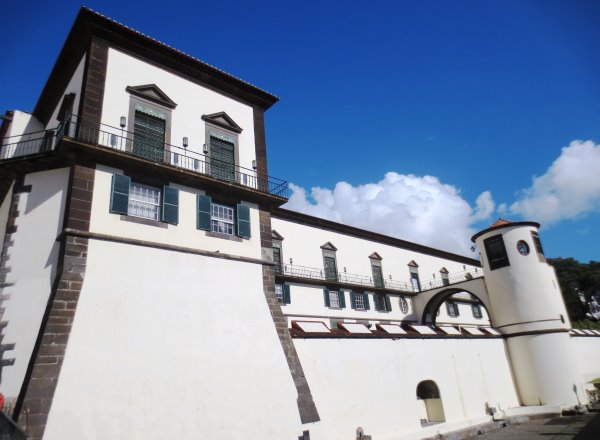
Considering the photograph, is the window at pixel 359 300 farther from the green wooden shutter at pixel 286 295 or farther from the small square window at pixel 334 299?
the green wooden shutter at pixel 286 295

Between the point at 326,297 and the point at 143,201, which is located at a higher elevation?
the point at 143,201

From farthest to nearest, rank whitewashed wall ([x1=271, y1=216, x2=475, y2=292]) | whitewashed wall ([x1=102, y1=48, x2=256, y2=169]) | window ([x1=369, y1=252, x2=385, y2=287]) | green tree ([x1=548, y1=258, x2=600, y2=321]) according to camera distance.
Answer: green tree ([x1=548, y1=258, x2=600, y2=321]), window ([x1=369, y1=252, x2=385, y2=287]), whitewashed wall ([x1=271, y1=216, x2=475, y2=292]), whitewashed wall ([x1=102, y1=48, x2=256, y2=169])

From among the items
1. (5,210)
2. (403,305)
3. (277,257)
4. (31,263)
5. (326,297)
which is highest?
(277,257)

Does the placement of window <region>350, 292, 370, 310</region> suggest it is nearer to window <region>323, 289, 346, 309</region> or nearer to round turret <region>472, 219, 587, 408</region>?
window <region>323, 289, 346, 309</region>

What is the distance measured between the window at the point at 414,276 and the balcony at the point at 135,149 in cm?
2282

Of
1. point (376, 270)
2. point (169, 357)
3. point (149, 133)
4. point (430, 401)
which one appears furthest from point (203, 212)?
point (376, 270)

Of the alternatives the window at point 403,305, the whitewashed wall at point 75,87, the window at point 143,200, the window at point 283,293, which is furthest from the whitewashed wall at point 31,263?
the window at point 403,305

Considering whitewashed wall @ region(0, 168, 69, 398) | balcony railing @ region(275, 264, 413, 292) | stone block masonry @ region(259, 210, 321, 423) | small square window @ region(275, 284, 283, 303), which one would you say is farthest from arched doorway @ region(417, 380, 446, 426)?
whitewashed wall @ region(0, 168, 69, 398)

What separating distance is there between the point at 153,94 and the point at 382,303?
22680mm

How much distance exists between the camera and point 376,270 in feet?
102

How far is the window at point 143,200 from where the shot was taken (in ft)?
36.1

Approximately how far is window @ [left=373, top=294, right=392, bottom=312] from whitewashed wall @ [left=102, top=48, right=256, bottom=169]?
59.8 ft

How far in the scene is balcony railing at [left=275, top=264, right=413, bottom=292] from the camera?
2492 centimetres

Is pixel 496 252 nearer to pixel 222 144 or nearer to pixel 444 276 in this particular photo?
pixel 444 276
